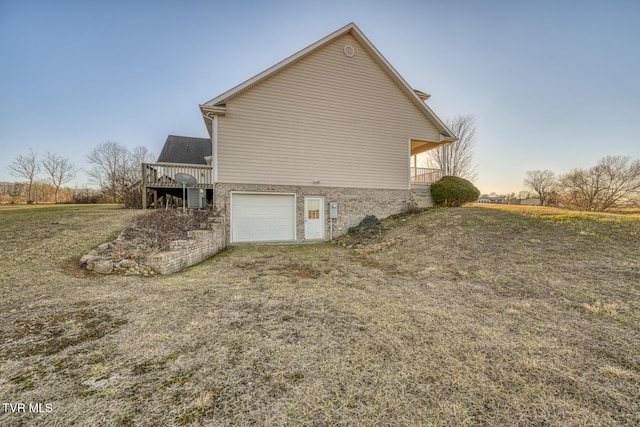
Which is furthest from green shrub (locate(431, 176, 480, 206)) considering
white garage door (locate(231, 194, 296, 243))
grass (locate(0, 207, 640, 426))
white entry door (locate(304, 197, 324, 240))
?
white garage door (locate(231, 194, 296, 243))

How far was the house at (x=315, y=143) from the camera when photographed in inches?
359

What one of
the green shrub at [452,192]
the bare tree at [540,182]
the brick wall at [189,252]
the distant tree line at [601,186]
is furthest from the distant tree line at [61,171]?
the bare tree at [540,182]

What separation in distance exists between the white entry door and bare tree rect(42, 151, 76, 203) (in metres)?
32.6

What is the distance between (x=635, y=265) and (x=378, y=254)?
503 cm

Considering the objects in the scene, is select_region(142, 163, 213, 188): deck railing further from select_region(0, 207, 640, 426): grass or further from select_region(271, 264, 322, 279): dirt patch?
select_region(271, 264, 322, 279): dirt patch

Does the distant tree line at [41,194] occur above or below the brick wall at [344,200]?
above

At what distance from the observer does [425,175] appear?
12.8 m

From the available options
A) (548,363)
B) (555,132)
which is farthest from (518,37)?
(548,363)

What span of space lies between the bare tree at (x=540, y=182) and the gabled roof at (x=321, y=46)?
31.3m

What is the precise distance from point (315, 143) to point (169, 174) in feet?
21.4

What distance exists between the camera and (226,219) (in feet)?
29.3

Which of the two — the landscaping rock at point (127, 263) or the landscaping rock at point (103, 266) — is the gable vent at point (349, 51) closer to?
the landscaping rock at point (127, 263)

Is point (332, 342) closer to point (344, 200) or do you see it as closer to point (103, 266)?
point (103, 266)

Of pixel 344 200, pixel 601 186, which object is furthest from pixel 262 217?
pixel 601 186
